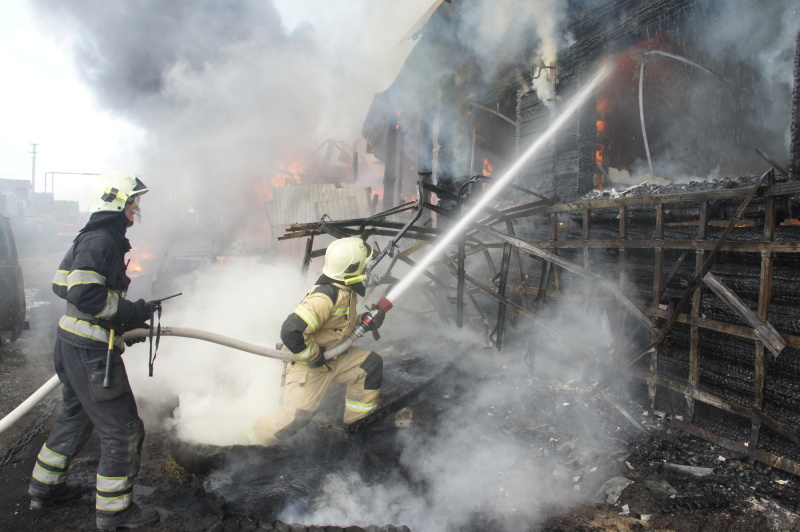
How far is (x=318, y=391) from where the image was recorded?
13.7 ft

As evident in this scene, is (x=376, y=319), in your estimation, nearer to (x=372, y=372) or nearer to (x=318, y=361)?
(x=372, y=372)

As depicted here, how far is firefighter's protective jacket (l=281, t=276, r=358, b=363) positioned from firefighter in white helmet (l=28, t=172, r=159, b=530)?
4.04 feet

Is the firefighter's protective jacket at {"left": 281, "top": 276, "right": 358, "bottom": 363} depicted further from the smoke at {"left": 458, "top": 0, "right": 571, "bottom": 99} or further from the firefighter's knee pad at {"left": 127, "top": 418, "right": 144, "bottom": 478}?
the smoke at {"left": 458, "top": 0, "right": 571, "bottom": 99}

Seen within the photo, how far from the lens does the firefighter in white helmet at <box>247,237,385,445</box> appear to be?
12.7 feet

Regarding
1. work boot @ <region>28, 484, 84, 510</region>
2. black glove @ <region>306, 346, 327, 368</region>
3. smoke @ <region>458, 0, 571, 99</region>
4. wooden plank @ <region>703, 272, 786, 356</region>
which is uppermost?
smoke @ <region>458, 0, 571, 99</region>

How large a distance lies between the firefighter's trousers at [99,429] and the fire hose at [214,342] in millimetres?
197

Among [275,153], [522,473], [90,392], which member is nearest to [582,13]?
[522,473]

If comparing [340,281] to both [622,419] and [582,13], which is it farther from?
[582,13]

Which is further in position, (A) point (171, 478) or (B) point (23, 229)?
(B) point (23, 229)

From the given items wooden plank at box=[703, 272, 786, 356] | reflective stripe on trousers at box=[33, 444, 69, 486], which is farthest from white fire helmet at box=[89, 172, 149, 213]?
wooden plank at box=[703, 272, 786, 356]

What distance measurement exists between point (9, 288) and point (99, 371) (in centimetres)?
589

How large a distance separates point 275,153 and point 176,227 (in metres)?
8.14

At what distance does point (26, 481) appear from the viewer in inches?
145

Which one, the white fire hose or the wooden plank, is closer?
the white fire hose
